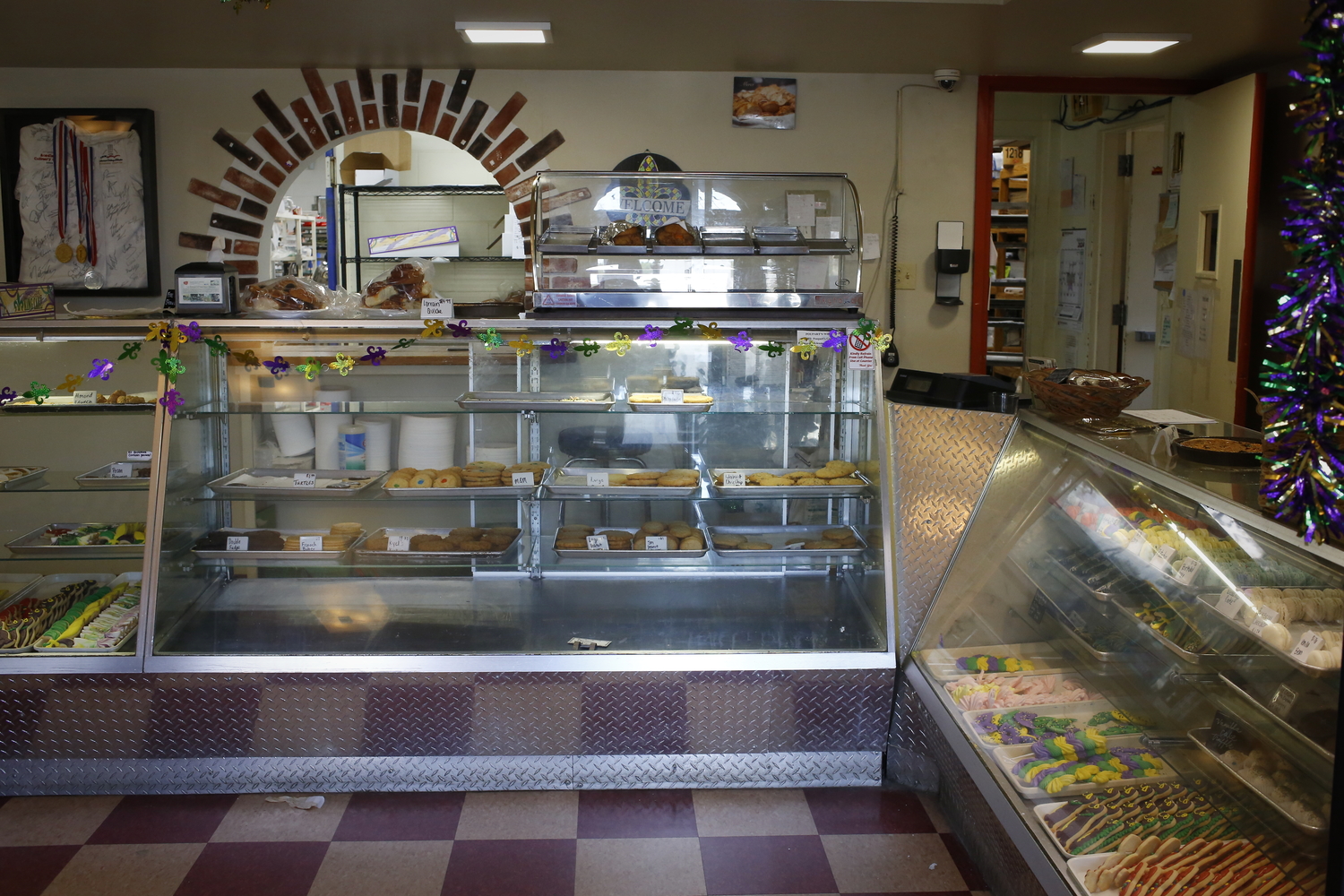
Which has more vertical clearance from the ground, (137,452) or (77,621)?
(137,452)

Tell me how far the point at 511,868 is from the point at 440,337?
1.56m

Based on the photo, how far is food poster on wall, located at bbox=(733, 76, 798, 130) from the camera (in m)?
4.85

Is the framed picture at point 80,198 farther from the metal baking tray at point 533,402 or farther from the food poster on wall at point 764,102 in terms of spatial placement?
the food poster on wall at point 764,102

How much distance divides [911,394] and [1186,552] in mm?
1149

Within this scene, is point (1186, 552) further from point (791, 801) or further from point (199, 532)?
point (199, 532)

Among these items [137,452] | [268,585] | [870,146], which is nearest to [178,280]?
[137,452]

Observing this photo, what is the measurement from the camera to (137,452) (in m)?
3.08

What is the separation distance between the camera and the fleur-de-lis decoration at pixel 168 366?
9.52ft

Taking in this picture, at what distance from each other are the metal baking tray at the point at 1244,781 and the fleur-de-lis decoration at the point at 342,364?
8.00 ft

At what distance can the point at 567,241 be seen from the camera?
11.4 feet

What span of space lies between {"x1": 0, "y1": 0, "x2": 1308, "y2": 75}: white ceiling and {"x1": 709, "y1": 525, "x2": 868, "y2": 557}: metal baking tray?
186 centimetres

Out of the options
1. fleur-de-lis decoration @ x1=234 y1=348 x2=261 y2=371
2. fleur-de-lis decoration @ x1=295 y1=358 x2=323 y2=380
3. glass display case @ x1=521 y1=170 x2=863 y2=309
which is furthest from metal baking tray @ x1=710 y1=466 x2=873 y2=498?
fleur-de-lis decoration @ x1=234 y1=348 x2=261 y2=371

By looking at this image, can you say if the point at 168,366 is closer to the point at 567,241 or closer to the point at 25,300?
the point at 25,300

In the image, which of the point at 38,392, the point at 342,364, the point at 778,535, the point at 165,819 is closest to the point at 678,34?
the point at 342,364
